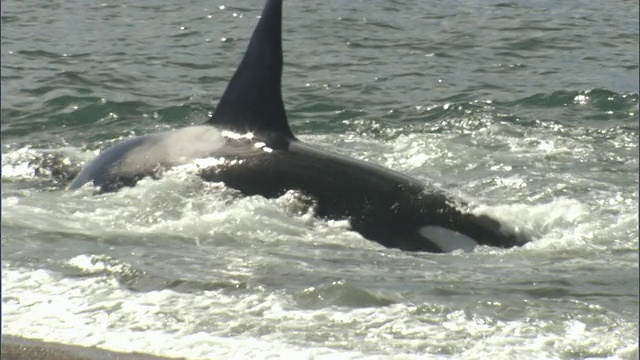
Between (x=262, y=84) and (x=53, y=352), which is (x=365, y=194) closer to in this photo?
(x=262, y=84)

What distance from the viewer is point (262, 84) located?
8531 millimetres

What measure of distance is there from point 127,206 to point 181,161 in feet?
1.43

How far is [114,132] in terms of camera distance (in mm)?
12352

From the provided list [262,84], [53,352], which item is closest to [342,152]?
[262,84]

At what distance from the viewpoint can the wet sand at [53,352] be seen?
480 centimetres

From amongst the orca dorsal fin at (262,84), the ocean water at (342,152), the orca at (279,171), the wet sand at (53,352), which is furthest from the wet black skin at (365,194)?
the wet sand at (53,352)

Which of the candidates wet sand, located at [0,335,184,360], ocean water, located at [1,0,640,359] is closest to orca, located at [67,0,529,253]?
ocean water, located at [1,0,640,359]

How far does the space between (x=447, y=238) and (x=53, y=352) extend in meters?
3.43

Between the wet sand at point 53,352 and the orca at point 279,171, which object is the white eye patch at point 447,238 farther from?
the wet sand at point 53,352

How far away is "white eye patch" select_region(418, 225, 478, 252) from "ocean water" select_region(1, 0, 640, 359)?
0.14 m

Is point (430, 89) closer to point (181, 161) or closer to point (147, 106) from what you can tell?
point (147, 106)

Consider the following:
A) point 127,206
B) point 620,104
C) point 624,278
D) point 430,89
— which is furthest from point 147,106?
point 624,278

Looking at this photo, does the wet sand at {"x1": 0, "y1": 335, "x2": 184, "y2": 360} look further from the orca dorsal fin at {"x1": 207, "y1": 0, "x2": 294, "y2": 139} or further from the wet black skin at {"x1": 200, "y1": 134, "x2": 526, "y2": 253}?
the orca dorsal fin at {"x1": 207, "y1": 0, "x2": 294, "y2": 139}

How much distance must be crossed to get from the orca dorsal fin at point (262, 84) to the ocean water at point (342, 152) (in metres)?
0.50
